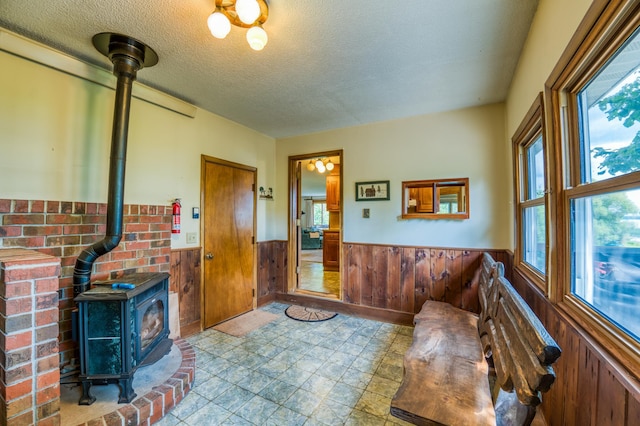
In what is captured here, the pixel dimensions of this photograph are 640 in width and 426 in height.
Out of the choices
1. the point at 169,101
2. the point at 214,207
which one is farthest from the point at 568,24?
the point at 214,207

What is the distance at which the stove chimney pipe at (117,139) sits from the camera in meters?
1.85

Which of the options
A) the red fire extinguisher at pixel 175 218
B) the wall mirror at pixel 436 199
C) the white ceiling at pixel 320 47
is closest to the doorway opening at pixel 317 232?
the wall mirror at pixel 436 199

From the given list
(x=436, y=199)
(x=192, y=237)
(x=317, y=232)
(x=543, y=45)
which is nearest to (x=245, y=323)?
(x=192, y=237)

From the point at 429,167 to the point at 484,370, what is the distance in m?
2.26

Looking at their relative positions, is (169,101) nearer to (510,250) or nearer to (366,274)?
(366,274)

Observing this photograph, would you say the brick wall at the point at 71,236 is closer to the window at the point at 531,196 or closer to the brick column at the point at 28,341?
the brick column at the point at 28,341

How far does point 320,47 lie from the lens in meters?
1.96

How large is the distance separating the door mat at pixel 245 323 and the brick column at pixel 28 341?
1.74m

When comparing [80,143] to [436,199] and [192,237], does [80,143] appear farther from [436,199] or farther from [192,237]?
[436,199]

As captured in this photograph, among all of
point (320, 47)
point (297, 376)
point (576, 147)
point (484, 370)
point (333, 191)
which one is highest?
point (320, 47)

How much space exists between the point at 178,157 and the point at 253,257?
1642 millimetres

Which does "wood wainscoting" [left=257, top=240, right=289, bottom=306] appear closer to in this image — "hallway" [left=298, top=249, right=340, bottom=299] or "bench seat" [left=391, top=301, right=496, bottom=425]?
"hallway" [left=298, top=249, right=340, bottom=299]

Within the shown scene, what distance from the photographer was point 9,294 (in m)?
1.26

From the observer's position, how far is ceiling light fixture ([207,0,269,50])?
1407 mm
